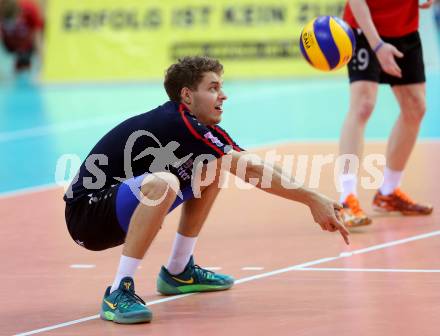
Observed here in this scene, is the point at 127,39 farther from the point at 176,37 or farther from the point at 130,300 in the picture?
the point at 130,300

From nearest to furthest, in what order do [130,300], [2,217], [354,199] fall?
[130,300] < [354,199] < [2,217]

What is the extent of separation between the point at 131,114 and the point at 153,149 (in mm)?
9059

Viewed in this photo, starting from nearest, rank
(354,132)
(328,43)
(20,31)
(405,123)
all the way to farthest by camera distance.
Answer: (328,43) < (354,132) < (405,123) < (20,31)

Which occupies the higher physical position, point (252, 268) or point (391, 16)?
point (391, 16)

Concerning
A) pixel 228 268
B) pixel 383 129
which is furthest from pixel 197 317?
pixel 383 129

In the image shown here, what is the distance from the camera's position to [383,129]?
12305 mm

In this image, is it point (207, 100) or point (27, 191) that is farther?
point (27, 191)

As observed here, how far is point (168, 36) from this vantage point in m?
18.4

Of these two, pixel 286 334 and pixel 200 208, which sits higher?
pixel 200 208

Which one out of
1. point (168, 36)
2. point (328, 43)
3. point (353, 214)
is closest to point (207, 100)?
point (328, 43)

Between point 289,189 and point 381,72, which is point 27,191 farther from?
point 289,189

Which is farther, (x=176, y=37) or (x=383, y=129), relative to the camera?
(x=176, y=37)

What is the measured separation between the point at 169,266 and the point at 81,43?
533 inches

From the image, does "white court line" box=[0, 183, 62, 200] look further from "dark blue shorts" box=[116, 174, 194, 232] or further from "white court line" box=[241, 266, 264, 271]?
"dark blue shorts" box=[116, 174, 194, 232]
